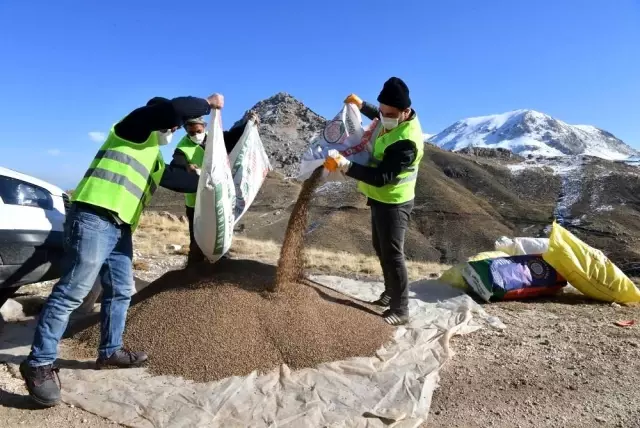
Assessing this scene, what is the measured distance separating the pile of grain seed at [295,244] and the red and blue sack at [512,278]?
5.61 feet

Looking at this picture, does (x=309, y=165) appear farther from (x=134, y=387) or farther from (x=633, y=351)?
(x=633, y=351)

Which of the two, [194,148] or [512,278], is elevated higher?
[194,148]

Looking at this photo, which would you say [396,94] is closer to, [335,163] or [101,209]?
[335,163]

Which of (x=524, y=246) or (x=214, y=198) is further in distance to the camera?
(x=524, y=246)

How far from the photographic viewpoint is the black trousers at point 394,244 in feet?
11.4

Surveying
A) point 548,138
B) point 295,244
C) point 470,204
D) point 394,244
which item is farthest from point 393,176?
point 548,138

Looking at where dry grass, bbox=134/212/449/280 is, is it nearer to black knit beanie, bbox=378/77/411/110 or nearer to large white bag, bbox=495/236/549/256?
large white bag, bbox=495/236/549/256

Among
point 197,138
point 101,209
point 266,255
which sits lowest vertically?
point 266,255

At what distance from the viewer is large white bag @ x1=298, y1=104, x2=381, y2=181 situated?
3.90 metres

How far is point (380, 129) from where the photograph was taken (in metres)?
3.77

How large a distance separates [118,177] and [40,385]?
102cm

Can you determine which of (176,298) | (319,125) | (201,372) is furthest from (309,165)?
(319,125)

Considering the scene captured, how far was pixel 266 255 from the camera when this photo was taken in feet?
29.4

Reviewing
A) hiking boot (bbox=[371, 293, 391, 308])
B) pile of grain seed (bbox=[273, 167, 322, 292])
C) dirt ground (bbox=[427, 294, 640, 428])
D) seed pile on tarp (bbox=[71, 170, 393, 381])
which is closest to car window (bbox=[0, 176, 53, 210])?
seed pile on tarp (bbox=[71, 170, 393, 381])
